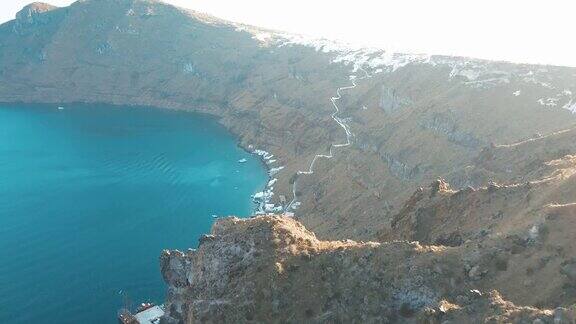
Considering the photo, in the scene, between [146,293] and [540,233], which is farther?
[146,293]

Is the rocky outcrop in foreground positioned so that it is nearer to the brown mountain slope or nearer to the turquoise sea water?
the brown mountain slope

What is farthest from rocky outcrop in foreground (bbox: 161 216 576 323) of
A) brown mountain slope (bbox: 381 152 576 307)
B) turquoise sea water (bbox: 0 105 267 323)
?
turquoise sea water (bbox: 0 105 267 323)

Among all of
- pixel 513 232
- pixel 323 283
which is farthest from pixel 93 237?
pixel 513 232

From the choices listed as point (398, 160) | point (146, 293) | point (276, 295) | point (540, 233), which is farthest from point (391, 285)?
point (398, 160)

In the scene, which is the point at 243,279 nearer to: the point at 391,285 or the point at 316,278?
the point at 316,278

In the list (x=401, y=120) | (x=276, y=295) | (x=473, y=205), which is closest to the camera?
(x=276, y=295)

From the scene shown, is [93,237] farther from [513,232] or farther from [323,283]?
[513,232]

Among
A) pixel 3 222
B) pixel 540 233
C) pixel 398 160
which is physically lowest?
pixel 3 222

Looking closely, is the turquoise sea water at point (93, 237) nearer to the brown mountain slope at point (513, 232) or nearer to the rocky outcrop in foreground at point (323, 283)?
the rocky outcrop in foreground at point (323, 283)
